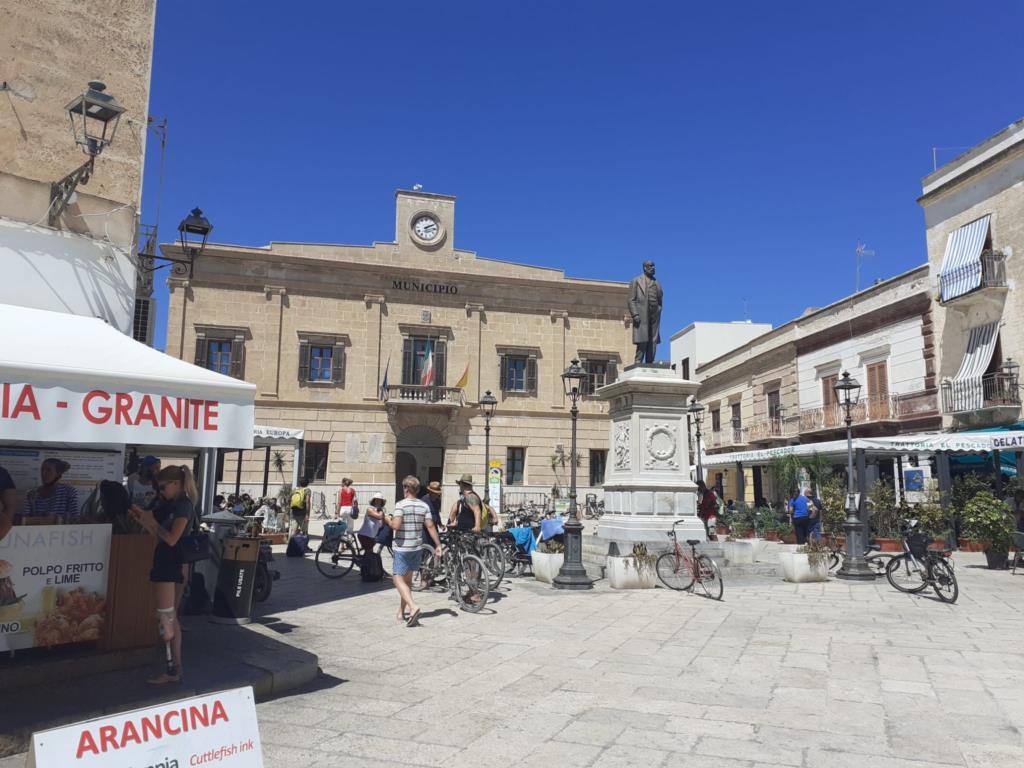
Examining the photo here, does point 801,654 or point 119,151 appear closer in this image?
point 801,654

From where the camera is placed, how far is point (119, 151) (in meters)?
8.88

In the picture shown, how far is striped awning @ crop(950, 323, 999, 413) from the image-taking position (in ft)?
64.6

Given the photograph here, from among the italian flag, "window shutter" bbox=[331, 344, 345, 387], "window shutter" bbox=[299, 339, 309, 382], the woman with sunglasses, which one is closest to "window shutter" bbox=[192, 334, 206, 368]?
"window shutter" bbox=[299, 339, 309, 382]

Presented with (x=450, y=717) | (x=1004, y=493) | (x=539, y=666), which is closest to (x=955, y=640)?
(x=539, y=666)

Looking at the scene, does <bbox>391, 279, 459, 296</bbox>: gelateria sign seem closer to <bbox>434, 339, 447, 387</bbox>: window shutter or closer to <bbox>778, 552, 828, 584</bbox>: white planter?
<bbox>434, 339, 447, 387</bbox>: window shutter

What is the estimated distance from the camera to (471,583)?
8.92 meters

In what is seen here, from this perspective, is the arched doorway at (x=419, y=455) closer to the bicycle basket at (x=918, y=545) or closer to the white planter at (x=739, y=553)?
the white planter at (x=739, y=553)

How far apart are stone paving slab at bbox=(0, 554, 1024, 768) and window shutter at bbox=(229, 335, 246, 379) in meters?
21.7

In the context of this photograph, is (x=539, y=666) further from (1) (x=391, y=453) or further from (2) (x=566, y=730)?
(1) (x=391, y=453)

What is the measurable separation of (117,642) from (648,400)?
8.97m

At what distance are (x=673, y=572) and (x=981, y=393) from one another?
543 inches

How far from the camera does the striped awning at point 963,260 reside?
20.0m

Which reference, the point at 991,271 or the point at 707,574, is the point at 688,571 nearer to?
the point at 707,574

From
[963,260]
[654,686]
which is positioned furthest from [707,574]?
[963,260]
